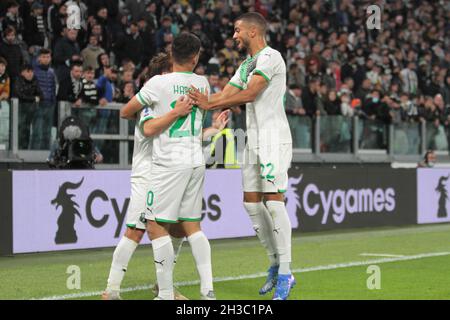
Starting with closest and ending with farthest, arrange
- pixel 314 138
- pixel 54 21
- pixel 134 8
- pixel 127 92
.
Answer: pixel 127 92, pixel 54 21, pixel 314 138, pixel 134 8

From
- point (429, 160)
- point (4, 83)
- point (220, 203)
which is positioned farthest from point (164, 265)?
point (429, 160)

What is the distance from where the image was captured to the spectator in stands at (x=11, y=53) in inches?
559

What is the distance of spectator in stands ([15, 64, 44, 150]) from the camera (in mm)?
13531

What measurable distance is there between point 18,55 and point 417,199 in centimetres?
813

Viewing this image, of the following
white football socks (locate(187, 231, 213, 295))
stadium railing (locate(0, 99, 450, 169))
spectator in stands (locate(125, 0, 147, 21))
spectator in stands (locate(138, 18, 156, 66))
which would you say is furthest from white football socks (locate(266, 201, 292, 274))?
spectator in stands (locate(125, 0, 147, 21))

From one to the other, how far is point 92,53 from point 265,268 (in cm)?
707

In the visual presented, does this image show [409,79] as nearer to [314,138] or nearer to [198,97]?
[314,138]

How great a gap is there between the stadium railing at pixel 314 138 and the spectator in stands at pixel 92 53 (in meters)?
1.30

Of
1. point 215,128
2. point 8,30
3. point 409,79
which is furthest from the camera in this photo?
point 409,79

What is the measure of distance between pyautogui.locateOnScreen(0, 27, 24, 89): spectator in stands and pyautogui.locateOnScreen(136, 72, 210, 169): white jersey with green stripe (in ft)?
25.7

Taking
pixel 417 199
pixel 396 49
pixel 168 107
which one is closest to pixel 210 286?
pixel 168 107

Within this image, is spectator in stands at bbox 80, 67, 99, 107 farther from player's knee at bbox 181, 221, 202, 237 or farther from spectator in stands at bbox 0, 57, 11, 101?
player's knee at bbox 181, 221, 202, 237


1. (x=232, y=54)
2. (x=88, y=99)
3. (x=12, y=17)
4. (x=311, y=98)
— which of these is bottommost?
(x=88, y=99)

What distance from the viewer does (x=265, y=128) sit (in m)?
7.65
